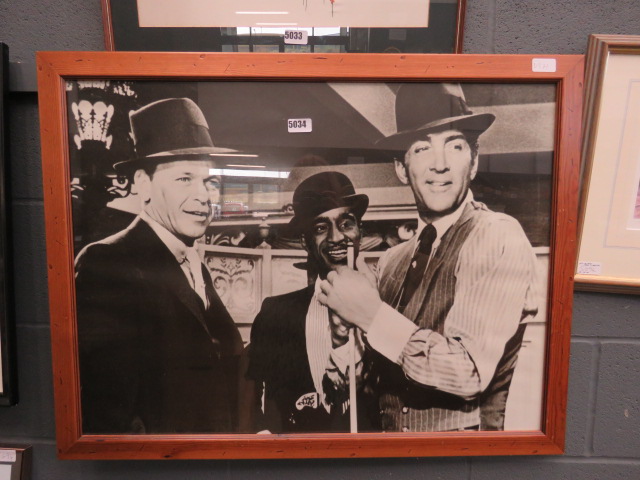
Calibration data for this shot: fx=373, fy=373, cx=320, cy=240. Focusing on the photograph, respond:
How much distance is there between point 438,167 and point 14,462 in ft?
3.21

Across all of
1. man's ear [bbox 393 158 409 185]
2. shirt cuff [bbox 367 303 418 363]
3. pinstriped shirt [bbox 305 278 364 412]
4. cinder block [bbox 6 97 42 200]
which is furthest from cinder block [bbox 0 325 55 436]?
man's ear [bbox 393 158 409 185]

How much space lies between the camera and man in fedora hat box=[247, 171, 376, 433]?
65 cm

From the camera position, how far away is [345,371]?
67 centimetres

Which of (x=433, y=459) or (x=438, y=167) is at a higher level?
(x=438, y=167)

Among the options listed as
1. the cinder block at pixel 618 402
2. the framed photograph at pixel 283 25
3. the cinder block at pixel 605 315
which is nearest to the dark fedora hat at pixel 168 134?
the framed photograph at pixel 283 25

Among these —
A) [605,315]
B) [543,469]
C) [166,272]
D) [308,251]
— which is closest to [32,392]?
[166,272]

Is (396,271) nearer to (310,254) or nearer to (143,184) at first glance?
(310,254)

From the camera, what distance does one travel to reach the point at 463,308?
25.9 inches

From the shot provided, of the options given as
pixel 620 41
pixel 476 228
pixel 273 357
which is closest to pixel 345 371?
pixel 273 357

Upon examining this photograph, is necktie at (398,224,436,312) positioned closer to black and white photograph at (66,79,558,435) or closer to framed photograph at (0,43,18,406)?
black and white photograph at (66,79,558,435)

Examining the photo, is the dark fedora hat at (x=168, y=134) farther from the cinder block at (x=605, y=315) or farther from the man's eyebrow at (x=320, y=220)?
the cinder block at (x=605, y=315)

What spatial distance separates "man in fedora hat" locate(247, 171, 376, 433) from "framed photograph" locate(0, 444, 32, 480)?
0.47 metres

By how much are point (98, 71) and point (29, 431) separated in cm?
70

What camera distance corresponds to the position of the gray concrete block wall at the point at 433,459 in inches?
26.7
